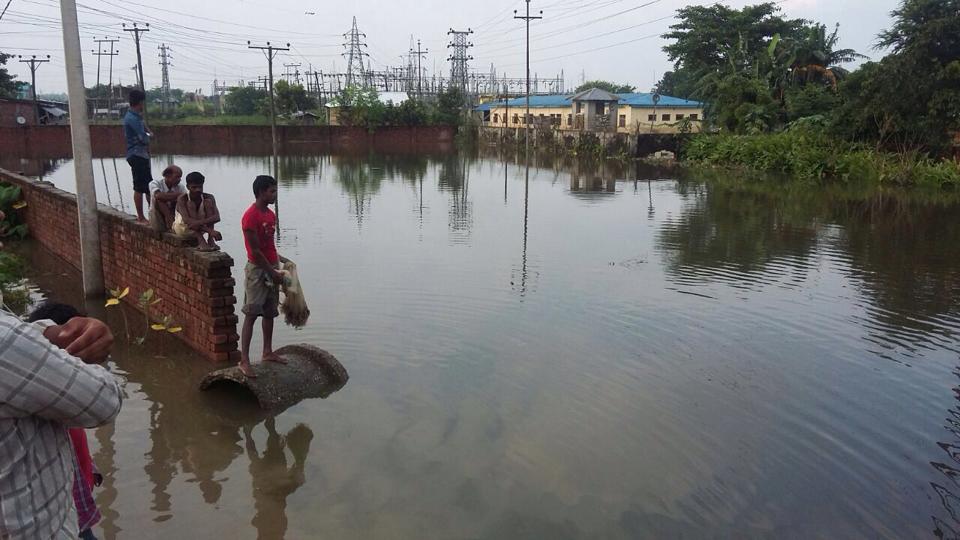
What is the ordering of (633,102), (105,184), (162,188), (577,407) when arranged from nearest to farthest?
1. (577,407)
2. (162,188)
3. (105,184)
4. (633,102)

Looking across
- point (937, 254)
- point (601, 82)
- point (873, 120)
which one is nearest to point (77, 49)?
point (937, 254)

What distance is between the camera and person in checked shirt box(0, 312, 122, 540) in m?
1.73

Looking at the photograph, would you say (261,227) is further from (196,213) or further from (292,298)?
(196,213)

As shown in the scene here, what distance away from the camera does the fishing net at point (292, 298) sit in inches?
215

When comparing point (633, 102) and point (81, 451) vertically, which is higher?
point (633, 102)

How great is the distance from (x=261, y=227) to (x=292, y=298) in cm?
61

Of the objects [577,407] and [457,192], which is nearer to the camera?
[577,407]

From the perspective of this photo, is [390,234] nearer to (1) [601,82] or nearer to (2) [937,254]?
(2) [937,254]

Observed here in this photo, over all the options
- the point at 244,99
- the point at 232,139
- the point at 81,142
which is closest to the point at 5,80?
the point at 232,139

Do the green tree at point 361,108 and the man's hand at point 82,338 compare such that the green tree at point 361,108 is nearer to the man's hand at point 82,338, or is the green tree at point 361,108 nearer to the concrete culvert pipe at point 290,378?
the concrete culvert pipe at point 290,378

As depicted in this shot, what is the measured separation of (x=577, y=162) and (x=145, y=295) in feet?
92.2

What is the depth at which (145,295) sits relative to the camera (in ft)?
21.1

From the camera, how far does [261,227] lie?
5242 millimetres

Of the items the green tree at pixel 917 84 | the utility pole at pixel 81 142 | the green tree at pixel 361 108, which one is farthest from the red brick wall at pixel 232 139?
the utility pole at pixel 81 142
